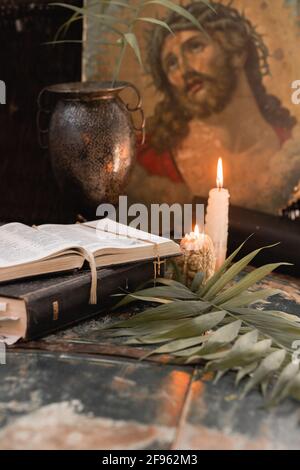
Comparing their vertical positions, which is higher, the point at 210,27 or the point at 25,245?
the point at 210,27

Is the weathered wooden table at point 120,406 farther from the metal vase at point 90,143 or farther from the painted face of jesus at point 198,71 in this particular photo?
the painted face of jesus at point 198,71

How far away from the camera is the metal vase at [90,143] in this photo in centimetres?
200

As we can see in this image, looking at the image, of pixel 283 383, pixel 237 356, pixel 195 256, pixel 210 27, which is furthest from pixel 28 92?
pixel 283 383

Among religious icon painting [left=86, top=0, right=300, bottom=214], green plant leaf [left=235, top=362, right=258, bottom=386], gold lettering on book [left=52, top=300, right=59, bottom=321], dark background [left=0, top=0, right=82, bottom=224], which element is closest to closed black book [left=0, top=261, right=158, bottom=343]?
gold lettering on book [left=52, top=300, right=59, bottom=321]

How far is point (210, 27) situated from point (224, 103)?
0.24 m

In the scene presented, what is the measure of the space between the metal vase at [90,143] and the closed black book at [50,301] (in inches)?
19.2

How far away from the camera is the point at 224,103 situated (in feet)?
7.48

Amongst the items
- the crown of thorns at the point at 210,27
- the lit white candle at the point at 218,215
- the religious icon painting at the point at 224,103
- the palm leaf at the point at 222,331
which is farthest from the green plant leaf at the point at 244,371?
the crown of thorns at the point at 210,27

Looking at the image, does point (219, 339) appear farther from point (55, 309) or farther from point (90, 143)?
point (90, 143)

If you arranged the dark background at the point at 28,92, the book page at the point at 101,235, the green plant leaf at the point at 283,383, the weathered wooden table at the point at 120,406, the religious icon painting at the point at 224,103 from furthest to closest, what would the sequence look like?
the dark background at the point at 28,92 < the religious icon painting at the point at 224,103 < the book page at the point at 101,235 < the green plant leaf at the point at 283,383 < the weathered wooden table at the point at 120,406

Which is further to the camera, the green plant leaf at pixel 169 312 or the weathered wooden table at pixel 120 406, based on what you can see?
the green plant leaf at pixel 169 312

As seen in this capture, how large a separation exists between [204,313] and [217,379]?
323 mm

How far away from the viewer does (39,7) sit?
2.29 metres
